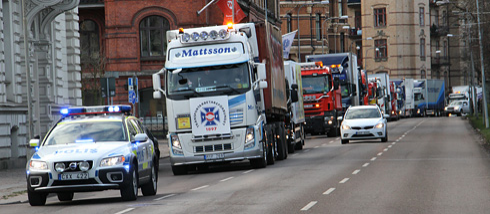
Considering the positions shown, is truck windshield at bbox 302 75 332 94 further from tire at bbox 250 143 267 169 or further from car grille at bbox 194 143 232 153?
car grille at bbox 194 143 232 153

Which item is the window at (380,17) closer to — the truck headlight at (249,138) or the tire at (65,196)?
the truck headlight at (249,138)

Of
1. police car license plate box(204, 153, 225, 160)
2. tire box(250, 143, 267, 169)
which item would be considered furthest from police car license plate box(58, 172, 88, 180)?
tire box(250, 143, 267, 169)

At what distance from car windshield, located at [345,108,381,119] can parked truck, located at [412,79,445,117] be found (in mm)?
58279

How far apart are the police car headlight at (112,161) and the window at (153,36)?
39.8 m

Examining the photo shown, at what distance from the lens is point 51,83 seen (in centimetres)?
3509

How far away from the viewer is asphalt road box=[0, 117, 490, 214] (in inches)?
→ 615

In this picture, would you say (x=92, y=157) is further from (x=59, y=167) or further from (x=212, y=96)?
(x=212, y=96)

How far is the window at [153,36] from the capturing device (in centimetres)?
5650

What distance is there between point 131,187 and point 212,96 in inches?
340

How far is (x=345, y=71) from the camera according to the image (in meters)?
52.6

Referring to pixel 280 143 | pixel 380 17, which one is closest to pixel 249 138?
pixel 280 143

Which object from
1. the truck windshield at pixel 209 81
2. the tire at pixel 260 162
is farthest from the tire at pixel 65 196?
the tire at pixel 260 162

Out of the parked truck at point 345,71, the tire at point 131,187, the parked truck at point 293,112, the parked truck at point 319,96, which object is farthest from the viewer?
the parked truck at point 345,71

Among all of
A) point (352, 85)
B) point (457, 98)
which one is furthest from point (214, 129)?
point (457, 98)
